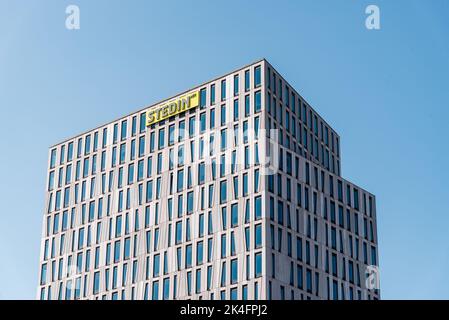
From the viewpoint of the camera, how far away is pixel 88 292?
378 ft

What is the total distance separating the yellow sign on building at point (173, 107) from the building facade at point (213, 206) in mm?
205

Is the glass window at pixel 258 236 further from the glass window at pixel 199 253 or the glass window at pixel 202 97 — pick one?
the glass window at pixel 202 97

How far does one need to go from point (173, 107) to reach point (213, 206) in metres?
18.9

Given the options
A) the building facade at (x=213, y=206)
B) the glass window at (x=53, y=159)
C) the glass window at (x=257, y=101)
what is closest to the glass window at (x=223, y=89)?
the building facade at (x=213, y=206)

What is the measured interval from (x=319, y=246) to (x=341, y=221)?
820cm

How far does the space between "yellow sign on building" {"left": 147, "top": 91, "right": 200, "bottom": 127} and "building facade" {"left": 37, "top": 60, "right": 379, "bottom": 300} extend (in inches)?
8.1

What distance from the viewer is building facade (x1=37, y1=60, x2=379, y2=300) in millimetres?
100375

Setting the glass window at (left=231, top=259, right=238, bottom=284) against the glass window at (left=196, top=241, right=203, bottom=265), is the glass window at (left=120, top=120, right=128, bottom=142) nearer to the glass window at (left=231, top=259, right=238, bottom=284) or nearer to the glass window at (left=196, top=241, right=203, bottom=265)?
the glass window at (left=196, top=241, right=203, bottom=265)

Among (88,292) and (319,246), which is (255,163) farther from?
(88,292)

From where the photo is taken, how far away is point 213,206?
344ft

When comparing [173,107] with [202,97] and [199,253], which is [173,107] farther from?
[199,253]

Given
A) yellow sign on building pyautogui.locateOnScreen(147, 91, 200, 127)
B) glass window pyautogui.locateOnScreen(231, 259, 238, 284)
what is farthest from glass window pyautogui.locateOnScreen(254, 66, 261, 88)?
Answer: glass window pyautogui.locateOnScreen(231, 259, 238, 284)

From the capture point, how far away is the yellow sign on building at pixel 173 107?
373 feet
